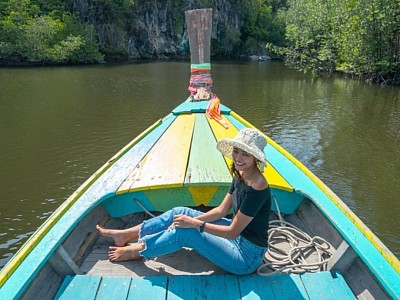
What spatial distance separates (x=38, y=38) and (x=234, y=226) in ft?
102

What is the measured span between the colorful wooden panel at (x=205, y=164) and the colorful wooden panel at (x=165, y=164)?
8 cm

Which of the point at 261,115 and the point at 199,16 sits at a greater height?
the point at 199,16

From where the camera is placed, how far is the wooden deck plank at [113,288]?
101 inches

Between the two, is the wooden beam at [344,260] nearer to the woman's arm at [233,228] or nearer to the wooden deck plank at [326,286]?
the wooden deck plank at [326,286]

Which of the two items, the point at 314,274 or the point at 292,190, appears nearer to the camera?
the point at 314,274

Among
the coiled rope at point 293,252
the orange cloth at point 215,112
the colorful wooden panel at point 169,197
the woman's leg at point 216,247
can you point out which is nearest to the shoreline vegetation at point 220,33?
the orange cloth at point 215,112

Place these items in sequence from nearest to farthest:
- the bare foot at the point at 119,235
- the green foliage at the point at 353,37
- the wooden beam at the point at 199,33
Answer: the bare foot at the point at 119,235 → the wooden beam at the point at 199,33 → the green foliage at the point at 353,37

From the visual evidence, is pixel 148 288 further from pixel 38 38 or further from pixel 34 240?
pixel 38 38

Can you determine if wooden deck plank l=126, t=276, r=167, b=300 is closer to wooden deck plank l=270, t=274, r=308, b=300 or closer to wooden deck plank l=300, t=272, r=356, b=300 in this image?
wooden deck plank l=270, t=274, r=308, b=300

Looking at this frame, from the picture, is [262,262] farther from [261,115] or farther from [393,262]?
[261,115]

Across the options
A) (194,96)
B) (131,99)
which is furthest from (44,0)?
(194,96)

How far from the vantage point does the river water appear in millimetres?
6594

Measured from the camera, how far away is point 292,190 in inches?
144

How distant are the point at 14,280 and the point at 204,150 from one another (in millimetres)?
2712
